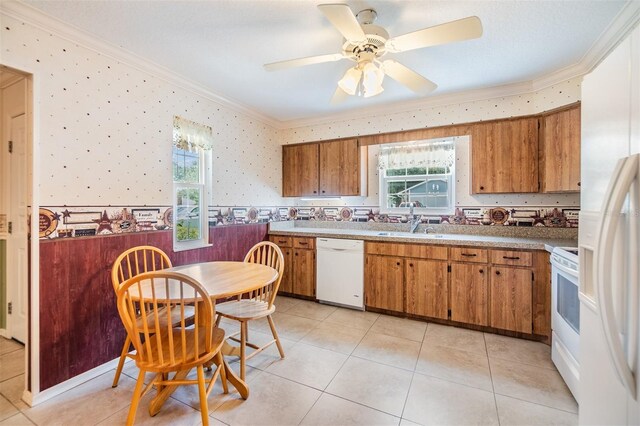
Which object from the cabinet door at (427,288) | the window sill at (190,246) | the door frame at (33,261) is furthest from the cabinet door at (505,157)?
the door frame at (33,261)

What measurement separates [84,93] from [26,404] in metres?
2.19

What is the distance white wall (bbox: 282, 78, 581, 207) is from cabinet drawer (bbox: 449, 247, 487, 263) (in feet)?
2.53

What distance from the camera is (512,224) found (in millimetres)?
3205

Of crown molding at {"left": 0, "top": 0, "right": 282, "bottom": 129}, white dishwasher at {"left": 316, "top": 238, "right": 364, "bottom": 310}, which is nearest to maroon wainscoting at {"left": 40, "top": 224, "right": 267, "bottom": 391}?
crown molding at {"left": 0, "top": 0, "right": 282, "bottom": 129}

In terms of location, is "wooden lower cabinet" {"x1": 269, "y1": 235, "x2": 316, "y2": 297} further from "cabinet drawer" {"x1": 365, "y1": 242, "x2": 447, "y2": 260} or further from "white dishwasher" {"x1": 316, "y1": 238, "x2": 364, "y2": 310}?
"cabinet drawer" {"x1": 365, "y1": 242, "x2": 447, "y2": 260}

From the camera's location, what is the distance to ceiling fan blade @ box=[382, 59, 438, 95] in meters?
1.98

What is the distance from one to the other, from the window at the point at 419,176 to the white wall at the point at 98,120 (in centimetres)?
227

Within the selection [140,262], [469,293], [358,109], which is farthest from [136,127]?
[469,293]

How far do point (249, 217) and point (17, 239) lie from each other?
2220 millimetres

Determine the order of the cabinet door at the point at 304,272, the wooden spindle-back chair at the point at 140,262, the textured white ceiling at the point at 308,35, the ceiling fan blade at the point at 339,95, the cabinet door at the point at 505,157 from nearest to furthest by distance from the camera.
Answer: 1. the textured white ceiling at the point at 308,35
2. the wooden spindle-back chair at the point at 140,262
3. the ceiling fan blade at the point at 339,95
4. the cabinet door at the point at 505,157
5. the cabinet door at the point at 304,272

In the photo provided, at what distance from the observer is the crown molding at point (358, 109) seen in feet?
6.13

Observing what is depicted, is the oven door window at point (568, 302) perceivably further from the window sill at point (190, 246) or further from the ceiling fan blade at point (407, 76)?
the window sill at point (190, 246)

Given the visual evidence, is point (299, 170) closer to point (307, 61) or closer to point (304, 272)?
point (304, 272)

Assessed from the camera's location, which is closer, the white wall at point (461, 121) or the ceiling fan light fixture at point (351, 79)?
the ceiling fan light fixture at point (351, 79)
